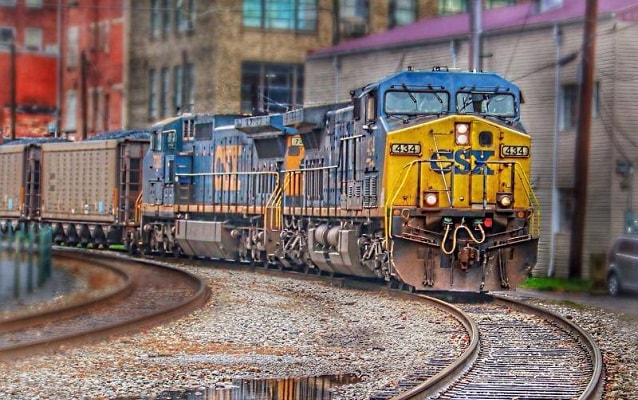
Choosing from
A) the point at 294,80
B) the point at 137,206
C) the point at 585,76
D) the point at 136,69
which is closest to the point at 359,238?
the point at 585,76

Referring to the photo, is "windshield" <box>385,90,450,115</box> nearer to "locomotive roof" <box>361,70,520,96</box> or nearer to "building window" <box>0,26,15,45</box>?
"locomotive roof" <box>361,70,520,96</box>

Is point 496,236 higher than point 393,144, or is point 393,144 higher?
point 393,144

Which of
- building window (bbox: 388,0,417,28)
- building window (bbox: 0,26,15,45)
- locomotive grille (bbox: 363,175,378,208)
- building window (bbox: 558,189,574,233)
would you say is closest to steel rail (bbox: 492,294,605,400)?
locomotive grille (bbox: 363,175,378,208)

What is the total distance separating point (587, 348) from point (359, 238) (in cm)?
823

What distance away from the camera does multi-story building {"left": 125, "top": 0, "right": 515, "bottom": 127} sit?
54.1 meters

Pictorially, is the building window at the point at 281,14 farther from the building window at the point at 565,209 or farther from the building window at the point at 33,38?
the building window at the point at 33,38

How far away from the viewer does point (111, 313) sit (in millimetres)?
18625

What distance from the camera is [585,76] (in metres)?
24.6

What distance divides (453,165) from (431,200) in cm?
69

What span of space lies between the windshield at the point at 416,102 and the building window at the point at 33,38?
61.0 metres

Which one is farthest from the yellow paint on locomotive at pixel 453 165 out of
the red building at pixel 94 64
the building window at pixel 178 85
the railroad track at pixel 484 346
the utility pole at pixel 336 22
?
the red building at pixel 94 64

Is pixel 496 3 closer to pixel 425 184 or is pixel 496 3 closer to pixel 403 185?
pixel 425 184

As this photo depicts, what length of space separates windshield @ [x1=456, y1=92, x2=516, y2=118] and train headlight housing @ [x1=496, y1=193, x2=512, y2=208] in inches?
57.7

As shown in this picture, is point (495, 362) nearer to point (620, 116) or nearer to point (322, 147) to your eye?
point (322, 147)
